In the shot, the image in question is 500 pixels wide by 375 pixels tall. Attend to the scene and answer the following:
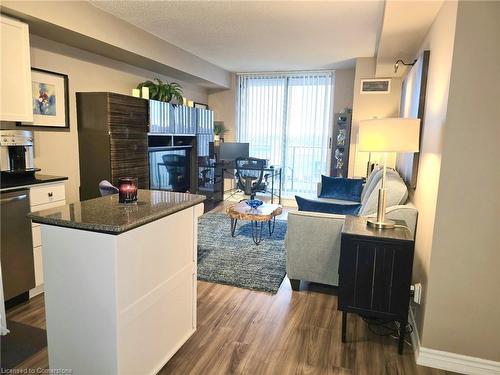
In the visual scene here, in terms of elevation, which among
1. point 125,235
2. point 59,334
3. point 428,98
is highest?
point 428,98

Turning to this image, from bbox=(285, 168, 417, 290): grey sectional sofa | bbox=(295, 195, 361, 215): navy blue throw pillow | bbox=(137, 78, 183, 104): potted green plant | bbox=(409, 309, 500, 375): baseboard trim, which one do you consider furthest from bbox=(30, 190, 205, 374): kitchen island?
bbox=(137, 78, 183, 104): potted green plant

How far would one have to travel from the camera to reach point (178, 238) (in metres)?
1.92

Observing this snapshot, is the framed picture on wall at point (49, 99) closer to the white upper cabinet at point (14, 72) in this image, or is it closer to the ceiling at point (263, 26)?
the white upper cabinet at point (14, 72)

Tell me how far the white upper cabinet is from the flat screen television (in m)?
3.97

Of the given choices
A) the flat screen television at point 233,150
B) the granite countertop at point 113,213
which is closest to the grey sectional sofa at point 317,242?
the granite countertop at point 113,213

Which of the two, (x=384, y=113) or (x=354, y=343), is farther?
(x=384, y=113)

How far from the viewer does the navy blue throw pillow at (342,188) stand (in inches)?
176

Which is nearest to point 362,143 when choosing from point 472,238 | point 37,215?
point 472,238

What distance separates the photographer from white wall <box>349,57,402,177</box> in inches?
201

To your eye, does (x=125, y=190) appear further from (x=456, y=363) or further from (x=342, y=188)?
(x=342, y=188)

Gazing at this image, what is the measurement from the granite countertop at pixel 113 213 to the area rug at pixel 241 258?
1295mm

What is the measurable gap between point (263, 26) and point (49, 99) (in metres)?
2.30

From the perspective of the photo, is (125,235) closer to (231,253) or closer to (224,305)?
(224,305)

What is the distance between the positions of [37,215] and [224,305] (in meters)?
1.56
